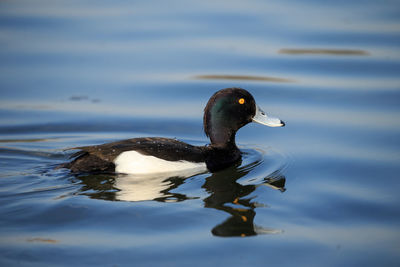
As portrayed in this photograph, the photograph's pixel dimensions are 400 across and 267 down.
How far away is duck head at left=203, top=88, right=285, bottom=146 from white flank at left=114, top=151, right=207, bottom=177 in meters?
0.75

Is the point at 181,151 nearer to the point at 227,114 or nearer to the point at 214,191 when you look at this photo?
the point at 214,191

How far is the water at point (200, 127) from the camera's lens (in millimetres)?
5082

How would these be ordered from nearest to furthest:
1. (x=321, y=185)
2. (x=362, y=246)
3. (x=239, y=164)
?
(x=362, y=246) < (x=321, y=185) < (x=239, y=164)

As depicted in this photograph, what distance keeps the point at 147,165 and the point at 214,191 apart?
82cm

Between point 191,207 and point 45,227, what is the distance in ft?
4.27

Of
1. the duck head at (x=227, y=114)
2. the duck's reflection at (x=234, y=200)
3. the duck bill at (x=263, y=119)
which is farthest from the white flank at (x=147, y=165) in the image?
the duck bill at (x=263, y=119)

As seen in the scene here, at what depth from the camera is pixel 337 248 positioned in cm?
506

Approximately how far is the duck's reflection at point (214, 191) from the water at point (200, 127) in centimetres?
2

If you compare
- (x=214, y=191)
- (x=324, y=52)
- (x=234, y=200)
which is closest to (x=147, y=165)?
(x=214, y=191)

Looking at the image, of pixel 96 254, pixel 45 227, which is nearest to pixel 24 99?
pixel 45 227

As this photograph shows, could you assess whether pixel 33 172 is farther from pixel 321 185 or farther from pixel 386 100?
pixel 386 100

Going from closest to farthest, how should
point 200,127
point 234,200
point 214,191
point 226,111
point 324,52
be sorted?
point 234,200 < point 214,191 < point 226,111 < point 200,127 < point 324,52

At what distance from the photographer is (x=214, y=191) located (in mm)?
6270

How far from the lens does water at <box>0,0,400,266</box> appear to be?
5.08 meters
